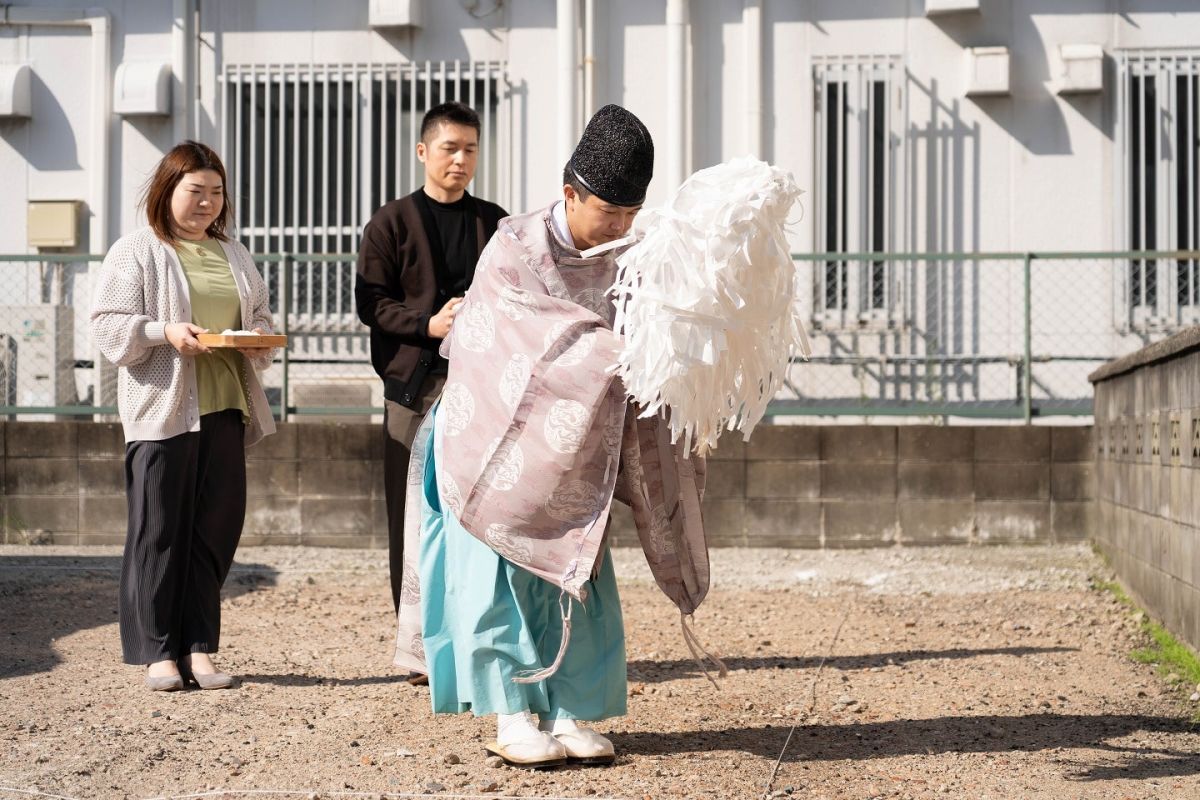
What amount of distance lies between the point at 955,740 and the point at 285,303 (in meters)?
6.47

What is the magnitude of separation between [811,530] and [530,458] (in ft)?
18.2

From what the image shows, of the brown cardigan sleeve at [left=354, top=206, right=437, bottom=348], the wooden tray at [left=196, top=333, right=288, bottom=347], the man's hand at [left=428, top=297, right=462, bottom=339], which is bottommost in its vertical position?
the wooden tray at [left=196, top=333, right=288, bottom=347]

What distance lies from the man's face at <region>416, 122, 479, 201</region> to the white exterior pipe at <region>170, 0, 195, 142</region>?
6.51m

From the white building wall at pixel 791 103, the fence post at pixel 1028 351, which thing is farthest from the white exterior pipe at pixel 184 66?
the fence post at pixel 1028 351

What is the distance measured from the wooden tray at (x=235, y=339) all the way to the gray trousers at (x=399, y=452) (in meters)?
0.58

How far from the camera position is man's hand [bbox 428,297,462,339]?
497 centimetres

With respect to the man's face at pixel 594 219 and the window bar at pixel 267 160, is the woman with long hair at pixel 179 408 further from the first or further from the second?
the window bar at pixel 267 160

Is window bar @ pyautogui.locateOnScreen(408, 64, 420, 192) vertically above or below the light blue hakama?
above

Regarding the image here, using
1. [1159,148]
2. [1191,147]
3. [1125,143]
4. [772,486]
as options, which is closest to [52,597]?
[772,486]

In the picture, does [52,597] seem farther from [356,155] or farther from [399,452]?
[356,155]

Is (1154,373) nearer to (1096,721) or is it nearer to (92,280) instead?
(1096,721)

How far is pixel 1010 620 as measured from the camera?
7125 millimetres

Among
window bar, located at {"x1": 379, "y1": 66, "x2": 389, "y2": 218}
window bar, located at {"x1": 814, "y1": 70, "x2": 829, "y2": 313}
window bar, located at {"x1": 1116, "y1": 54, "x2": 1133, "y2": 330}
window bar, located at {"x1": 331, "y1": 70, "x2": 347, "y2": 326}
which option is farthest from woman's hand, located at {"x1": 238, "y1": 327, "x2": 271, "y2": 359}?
window bar, located at {"x1": 1116, "y1": 54, "x2": 1133, "y2": 330}

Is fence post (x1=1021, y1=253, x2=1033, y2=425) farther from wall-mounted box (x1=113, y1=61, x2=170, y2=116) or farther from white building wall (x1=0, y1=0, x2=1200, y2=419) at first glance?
wall-mounted box (x1=113, y1=61, x2=170, y2=116)
